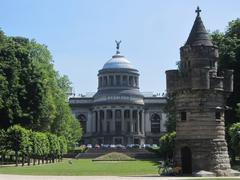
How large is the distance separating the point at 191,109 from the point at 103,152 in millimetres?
72857

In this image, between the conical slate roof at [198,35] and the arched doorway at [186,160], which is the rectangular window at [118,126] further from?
the arched doorway at [186,160]

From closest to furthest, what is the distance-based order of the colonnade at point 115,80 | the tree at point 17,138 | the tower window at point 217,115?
the tower window at point 217,115 < the tree at point 17,138 < the colonnade at point 115,80

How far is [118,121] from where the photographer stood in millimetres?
155625

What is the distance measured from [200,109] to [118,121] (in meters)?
114

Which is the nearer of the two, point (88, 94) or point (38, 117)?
point (38, 117)

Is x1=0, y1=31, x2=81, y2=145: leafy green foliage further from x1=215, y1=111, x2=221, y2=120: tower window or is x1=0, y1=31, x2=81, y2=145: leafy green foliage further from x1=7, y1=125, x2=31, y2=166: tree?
x1=215, y1=111, x2=221, y2=120: tower window

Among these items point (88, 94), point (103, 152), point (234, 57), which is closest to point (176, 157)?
point (234, 57)

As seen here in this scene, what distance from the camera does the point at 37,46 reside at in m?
83.2

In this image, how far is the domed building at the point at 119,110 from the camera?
6078 inches

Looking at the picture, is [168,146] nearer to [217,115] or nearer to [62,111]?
[62,111]

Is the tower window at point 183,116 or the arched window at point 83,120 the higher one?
the arched window at point 83,120

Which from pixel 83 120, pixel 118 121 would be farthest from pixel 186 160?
pixel 83 120

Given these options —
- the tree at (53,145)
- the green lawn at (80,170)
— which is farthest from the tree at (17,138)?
the tree at (53,145)

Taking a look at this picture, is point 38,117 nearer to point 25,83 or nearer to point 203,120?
point 25,83
